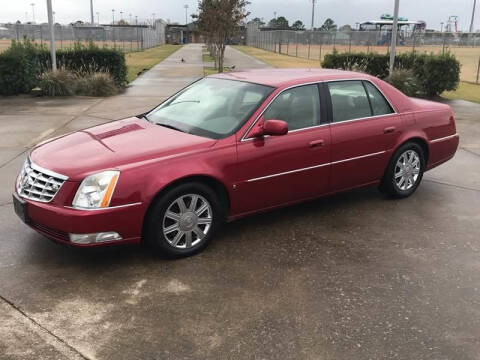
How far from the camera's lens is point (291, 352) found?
10.1 ft

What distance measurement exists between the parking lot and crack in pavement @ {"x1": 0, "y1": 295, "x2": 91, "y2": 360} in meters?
0.01

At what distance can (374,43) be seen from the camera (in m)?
36.0

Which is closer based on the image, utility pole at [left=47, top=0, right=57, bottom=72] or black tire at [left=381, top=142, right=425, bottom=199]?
black tire at [left=381, top=142, right=425, bottom=199]

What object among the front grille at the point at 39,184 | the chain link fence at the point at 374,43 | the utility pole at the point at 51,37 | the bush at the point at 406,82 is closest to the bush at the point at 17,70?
the utility pole at the point at 51,37

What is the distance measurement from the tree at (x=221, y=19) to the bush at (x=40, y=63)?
7.53 metres

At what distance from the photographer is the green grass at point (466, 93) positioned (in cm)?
1595

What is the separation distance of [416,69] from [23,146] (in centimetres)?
1213

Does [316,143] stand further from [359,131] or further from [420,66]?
[420,66]

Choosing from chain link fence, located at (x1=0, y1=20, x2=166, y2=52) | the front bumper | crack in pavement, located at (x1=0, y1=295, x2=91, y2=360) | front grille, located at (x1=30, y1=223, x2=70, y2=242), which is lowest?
crack in pavement, located at (x1=0, y1=295, x2=91, y2=360)

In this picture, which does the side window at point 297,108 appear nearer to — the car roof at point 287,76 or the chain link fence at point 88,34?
the car roof at point 287,76

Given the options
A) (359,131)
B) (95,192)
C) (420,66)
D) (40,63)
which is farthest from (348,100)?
(40,63)

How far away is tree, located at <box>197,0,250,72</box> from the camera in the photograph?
2319 cm

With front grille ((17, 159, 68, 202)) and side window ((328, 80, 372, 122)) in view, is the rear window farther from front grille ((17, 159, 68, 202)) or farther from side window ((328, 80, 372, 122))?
front grille ((17, 159, 68, 202))

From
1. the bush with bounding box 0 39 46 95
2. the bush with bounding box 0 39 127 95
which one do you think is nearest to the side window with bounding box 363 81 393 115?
the bush with bounding box 0 39 127 95
